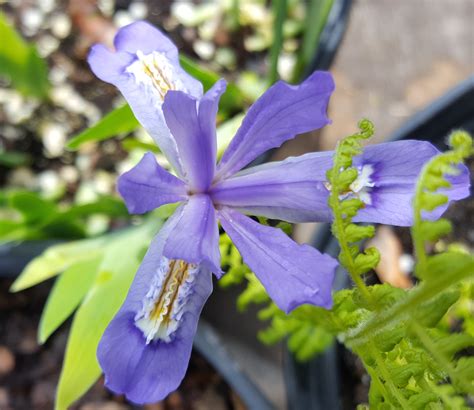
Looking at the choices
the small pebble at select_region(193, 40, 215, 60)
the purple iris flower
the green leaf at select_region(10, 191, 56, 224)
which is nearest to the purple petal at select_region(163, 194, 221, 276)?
the purple iris flower

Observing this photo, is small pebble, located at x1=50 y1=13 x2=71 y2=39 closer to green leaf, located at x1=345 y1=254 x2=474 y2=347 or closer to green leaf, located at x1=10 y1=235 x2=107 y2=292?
green leaf, located at x1=10 y1=235 x2=107 y2=292

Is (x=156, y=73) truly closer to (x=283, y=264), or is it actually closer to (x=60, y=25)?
(x=283, y=264)

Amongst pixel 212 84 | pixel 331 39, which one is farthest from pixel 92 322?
pixel 331 39

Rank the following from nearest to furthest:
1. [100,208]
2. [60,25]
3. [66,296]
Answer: [66,296] → [100,208] → [60,25]

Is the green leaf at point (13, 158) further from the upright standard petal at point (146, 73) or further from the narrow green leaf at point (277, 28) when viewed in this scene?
the upright standard petal at point (146, 73)

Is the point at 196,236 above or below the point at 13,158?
above

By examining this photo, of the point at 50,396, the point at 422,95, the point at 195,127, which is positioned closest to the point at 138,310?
the point at 195,127
